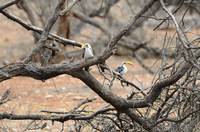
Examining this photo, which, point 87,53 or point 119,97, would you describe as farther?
point 119,97

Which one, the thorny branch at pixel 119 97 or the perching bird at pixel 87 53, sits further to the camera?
the perching bird at pixel 87 53

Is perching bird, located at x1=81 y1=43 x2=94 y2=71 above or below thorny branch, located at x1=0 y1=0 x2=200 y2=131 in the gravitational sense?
above

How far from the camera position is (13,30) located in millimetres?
21047

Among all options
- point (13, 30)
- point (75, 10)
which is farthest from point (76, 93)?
point (13, 30)

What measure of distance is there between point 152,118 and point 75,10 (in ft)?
27.7

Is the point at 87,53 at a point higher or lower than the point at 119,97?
higher

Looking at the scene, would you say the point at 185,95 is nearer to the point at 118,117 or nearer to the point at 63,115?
the point at 118,117

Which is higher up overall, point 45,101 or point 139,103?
point 45,101

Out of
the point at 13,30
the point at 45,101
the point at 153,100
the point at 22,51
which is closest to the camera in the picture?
the point at 153,100

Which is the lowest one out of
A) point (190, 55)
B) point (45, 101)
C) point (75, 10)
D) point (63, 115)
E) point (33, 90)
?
point (190, 55)

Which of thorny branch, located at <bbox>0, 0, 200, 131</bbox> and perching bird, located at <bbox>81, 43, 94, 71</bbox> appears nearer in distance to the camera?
thorny branch, located at <bbox>0, 0, 200, 131</bbox>

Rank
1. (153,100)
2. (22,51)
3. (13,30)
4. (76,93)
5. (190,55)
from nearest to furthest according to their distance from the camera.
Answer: (190,55) → (153,100) → (76,93) → (22,51) → (13,30)

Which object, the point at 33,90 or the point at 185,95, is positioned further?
the point at 33,90

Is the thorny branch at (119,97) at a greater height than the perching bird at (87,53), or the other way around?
the perching bird at (87,53)
